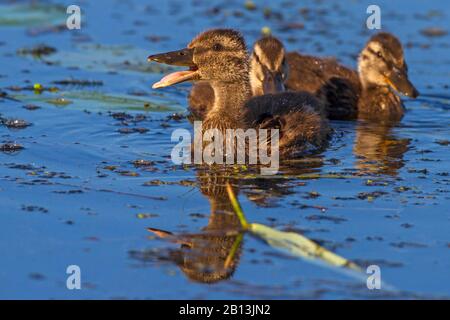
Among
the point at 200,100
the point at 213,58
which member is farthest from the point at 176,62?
the point at 200,100

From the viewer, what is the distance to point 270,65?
→ 442 inches

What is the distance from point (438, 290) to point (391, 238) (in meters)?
0.89

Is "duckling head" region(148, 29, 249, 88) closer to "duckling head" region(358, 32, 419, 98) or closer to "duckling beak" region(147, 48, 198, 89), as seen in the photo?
"duckling beak" region(147, 48, 198, 89)

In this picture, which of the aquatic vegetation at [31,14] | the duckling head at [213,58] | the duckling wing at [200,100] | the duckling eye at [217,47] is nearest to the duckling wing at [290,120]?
the duckling head at [213,58]

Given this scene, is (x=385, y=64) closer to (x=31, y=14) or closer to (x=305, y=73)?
(x=305, y=73)

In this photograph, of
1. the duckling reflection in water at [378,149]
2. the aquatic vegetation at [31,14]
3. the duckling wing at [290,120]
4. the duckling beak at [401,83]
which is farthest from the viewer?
the aquatic vegetation at [31,14]

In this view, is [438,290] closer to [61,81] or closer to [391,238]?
[391,238]

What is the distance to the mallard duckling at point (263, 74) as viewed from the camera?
36.7 feet

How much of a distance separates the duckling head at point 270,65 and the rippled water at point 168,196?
2.97 feet

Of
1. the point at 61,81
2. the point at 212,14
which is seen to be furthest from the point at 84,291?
the point at 212,14

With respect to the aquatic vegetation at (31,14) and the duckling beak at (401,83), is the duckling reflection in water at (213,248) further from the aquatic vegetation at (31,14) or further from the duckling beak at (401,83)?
the aquatic vegetation at (31,14)

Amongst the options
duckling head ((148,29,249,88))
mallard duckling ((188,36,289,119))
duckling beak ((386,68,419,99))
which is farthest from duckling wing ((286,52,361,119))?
duckling head ((148,29,249,88))

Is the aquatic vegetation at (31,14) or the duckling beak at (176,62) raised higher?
the aquatic vegetation at (31,14)

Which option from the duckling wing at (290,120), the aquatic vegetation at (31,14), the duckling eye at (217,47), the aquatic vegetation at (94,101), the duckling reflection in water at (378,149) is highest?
the aquatic vegetation at (31,14)
